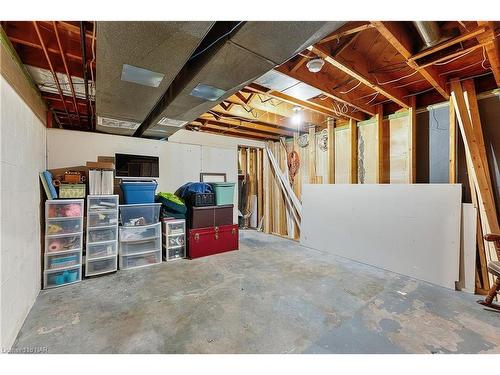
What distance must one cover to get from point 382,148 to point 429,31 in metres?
2.21

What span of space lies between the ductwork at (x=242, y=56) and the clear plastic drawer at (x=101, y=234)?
1954 millimetres

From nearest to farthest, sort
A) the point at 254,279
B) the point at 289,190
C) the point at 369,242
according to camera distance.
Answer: the point at 254,279 < the point at 369,242 < the point at 289,190

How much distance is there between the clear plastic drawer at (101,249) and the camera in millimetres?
2924

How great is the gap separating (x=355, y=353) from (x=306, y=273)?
1.46m

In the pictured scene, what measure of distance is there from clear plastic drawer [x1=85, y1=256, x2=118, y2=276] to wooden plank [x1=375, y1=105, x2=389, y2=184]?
14.0 ft

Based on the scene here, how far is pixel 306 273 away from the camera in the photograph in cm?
304

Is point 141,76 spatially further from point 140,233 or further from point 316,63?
point 140,233

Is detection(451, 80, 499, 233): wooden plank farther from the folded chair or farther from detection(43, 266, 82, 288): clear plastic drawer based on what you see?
detection(43, 266, 82, 288): clear plastic drawer

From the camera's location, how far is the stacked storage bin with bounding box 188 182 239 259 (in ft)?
12.2

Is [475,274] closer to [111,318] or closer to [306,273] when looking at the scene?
[306,273]

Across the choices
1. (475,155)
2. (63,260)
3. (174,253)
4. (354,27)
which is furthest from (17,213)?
(475,155)

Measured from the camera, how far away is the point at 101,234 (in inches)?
119
